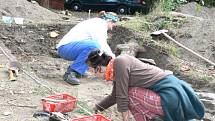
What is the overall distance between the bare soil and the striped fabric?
112 cm

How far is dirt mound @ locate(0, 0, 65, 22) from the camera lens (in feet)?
41.6

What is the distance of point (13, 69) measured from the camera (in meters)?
7.94

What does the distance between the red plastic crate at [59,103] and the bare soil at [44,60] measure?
186 millimetres

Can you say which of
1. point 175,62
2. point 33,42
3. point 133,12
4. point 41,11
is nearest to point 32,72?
point 33,42

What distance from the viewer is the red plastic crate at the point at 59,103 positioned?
609 cm

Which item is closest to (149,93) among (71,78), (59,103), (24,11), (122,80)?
(122,80)

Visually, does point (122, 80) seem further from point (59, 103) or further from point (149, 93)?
point (59, 103)

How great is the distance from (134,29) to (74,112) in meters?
5.14

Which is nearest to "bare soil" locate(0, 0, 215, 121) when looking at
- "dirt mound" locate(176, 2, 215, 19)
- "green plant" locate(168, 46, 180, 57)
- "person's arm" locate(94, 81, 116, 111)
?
"green plant" locate(168, 46, 180, 57)

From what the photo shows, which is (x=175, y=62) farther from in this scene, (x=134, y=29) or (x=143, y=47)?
(x=134, y=29)

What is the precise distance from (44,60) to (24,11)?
358cm

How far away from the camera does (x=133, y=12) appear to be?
1955cm

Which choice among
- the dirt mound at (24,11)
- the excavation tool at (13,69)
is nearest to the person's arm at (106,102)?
the excavation tool at (13,69)

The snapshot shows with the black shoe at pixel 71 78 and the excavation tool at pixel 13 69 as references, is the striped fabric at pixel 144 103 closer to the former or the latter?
the excavation tool at pixel 13 69
